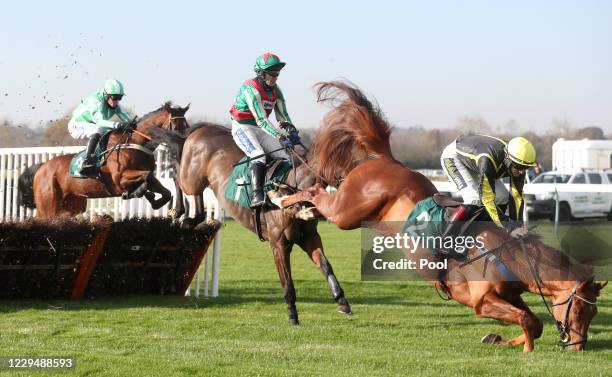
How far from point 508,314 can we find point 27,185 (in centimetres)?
800

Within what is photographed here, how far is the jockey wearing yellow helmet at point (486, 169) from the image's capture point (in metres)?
7.31

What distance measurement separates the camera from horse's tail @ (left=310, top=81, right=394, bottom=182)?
8.70 meters

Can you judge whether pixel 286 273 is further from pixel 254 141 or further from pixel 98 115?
pixel 98 115

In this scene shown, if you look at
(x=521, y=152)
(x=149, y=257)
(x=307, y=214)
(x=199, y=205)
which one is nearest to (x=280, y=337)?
(x=307, y=214)

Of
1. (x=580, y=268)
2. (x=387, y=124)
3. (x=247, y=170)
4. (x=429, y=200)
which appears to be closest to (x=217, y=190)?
(x=247, y=170)

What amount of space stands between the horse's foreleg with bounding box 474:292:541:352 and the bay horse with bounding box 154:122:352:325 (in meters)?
2.04

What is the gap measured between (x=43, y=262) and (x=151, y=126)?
2106 millimetres

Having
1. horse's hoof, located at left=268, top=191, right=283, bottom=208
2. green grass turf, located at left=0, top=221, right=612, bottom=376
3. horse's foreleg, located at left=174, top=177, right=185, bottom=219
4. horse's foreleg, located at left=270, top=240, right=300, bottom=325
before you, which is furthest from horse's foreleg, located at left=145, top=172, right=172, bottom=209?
horse's hoof, located at left=268, top=191, right=283, bottom=208

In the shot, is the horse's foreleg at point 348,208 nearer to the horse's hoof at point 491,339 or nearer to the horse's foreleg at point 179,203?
the horse's hoof at point 491,339

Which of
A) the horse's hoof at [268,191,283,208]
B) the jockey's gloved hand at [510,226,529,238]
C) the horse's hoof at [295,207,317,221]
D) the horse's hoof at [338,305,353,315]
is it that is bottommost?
the horse's hoof at [338,305,353,315]

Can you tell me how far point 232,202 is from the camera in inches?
381

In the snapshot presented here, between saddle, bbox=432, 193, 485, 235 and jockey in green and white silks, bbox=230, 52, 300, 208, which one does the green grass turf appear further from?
jockey in green and white silks, bbox=230, 52, 300, 208

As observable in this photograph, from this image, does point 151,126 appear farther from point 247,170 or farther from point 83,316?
point 83,316

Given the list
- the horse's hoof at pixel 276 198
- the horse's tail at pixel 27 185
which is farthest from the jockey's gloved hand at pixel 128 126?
the horse's hoof at pixel 276 198
